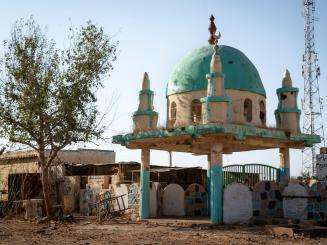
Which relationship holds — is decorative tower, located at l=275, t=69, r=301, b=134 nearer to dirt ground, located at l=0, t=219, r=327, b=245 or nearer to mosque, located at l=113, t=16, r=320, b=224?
mosque, located at l=113, t=16, r=320, b=224

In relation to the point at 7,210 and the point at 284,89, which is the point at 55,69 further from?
the point at 284,89

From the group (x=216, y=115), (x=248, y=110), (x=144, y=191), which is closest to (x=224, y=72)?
(x=248, y=110)

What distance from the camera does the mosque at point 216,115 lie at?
19.6 meters

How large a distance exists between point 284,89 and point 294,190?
4.91m

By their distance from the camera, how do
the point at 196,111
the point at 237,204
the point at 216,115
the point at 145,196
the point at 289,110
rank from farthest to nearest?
1. the point at 145,196
2. the point at 289,110
3. the point at 196,111
4. the point at 237,204
5. the point at 216,115

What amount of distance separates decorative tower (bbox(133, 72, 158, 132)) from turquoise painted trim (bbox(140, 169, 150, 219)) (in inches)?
85.6

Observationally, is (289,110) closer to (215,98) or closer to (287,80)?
(287,80)

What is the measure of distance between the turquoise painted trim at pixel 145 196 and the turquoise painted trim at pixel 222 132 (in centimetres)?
186

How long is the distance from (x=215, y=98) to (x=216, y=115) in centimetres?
66

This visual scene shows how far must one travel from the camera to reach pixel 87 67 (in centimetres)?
2452

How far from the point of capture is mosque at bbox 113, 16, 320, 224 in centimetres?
1959

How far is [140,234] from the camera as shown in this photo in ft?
56.4

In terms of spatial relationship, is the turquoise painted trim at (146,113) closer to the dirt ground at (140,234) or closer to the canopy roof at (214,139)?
the canopy roof at (214,139)

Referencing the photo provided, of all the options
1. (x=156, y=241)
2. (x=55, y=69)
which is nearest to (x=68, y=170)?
(x=55, y=69)
